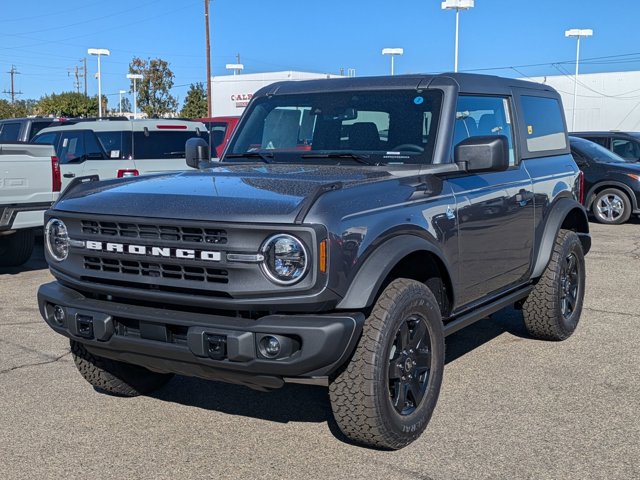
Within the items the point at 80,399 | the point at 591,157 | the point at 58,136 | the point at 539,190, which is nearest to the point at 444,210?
the point at 539,190

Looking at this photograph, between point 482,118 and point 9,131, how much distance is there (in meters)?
12.2

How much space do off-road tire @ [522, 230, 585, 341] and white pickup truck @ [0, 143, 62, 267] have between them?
550 cm

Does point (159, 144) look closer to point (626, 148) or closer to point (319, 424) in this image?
point (319, 424)

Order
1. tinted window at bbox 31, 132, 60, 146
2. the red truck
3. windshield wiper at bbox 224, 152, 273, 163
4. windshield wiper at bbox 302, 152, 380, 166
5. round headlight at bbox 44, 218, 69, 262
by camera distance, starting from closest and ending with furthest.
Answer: round headlight at bbox 44, 218, 69, 262 → windshield wiper at bbox 302, 152, 380, 166 → windshield wiper at bbox 224, 152, 273, 163 → tinted window at bbox 31, 132, 60, 146 → the red truck

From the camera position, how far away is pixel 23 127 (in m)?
14.6

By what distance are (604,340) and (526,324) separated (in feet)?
2.34

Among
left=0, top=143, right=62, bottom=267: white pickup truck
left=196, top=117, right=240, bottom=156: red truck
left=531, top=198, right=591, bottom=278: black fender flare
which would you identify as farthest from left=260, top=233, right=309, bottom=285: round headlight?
left=196, top=117, right=240, bottom=156: red truck

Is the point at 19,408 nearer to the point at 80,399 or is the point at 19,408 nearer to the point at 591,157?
the point at 80,399

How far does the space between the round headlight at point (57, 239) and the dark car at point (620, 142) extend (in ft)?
45.4

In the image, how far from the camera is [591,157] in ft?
48.1

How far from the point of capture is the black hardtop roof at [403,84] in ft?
16.0

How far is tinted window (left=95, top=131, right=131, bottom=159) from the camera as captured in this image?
11.5m

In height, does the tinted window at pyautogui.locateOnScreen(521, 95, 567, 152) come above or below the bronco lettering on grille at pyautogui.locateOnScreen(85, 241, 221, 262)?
above

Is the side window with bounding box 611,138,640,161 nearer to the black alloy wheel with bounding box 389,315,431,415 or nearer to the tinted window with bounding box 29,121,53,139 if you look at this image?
the tinted window with bounding box 29,121,53,139
